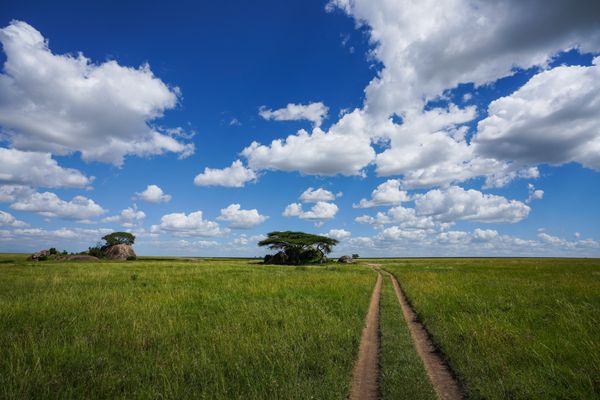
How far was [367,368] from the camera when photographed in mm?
7051

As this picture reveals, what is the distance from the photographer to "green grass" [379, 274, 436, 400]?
571cm

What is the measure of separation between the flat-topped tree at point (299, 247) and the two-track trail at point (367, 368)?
62836 millimetres

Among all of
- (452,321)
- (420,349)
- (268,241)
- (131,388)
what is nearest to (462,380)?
(420,349)

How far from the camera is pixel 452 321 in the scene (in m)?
11.2

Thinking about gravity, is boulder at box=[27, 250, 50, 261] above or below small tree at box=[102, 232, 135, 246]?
below

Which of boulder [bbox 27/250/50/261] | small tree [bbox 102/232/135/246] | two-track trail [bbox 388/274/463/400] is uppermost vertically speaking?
small tree [bbox 102/232/135/246]

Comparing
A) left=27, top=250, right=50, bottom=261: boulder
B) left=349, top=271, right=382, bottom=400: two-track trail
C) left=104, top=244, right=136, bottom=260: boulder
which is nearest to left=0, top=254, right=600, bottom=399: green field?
left=349, top=271, right=382, bottom=400: two-track trail

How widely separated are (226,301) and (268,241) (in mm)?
59823

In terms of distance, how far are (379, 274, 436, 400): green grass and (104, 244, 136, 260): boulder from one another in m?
65.2

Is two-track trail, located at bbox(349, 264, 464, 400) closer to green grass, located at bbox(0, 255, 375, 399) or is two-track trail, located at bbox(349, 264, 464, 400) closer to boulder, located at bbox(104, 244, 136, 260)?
green grass, located at bbox(0, 255, 375, 399)

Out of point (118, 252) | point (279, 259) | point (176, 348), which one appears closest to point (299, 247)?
point (279, 259)

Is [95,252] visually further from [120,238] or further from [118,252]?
[120,238]

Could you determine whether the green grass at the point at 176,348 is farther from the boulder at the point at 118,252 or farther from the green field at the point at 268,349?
the boulder at the point at 118,252

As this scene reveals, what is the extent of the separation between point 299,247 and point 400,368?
220 ft
